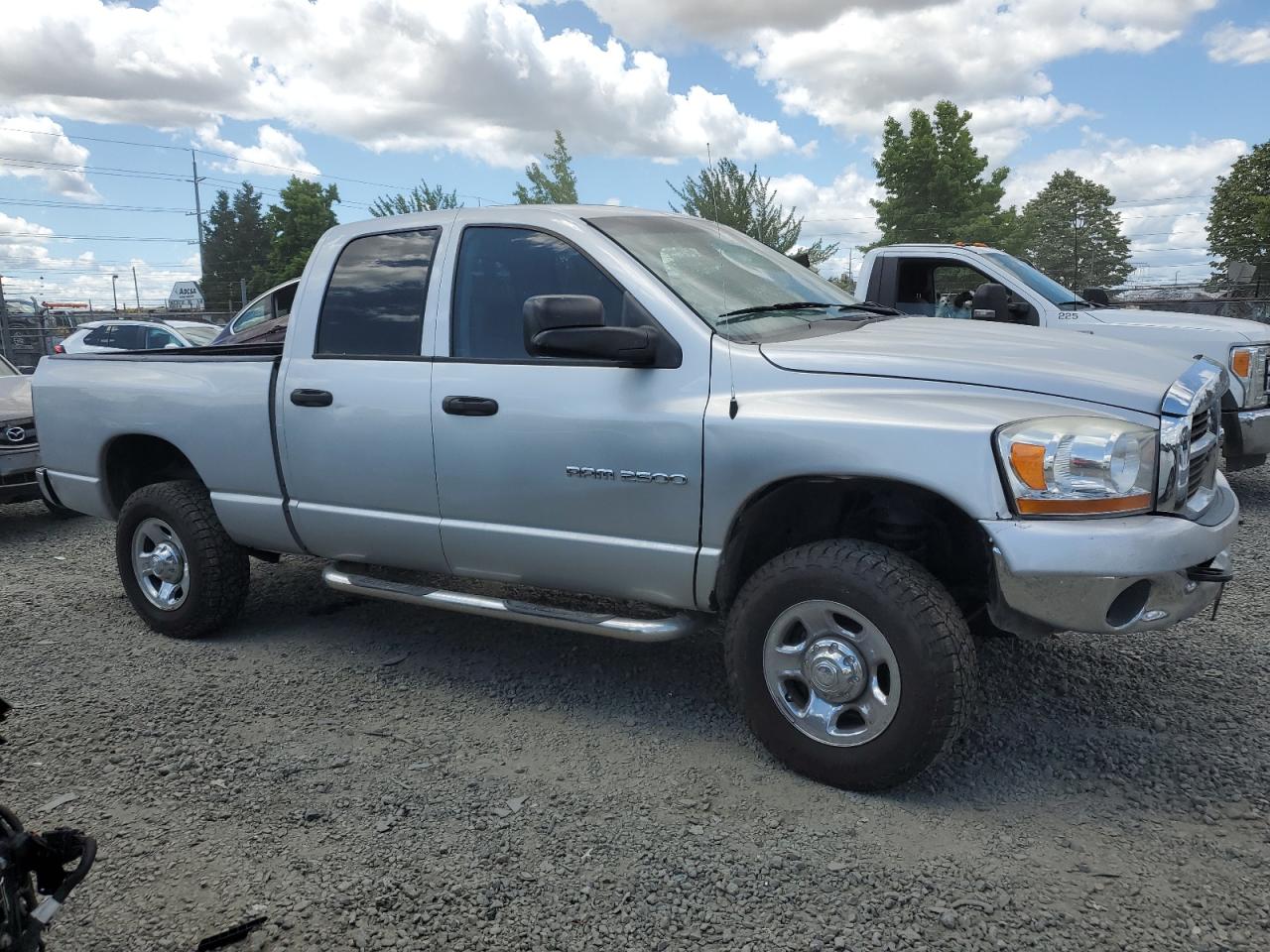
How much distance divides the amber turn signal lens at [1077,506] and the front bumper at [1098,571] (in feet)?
0.09

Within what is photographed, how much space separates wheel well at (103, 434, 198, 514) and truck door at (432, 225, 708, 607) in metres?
1.95

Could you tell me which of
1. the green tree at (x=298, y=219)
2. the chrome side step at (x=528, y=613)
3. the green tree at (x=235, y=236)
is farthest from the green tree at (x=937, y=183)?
the green tree at (x=235, y=236)

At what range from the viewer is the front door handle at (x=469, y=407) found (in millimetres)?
3770

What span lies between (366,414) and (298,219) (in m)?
52.6

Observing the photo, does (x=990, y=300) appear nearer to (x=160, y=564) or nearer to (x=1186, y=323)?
(x=1186, y=323)

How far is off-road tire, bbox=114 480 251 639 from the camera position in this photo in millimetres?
4723

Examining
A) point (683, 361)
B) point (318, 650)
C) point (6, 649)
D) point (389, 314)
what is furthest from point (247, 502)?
point (683, 361)

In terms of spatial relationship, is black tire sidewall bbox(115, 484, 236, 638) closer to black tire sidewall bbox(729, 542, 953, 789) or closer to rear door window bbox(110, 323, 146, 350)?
black tire sidewall bbox(729, 542, 953, 789)

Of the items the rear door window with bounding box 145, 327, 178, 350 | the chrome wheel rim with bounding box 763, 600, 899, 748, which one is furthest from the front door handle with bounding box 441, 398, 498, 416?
the rear door window with bounding box 145, 327, 178, 350

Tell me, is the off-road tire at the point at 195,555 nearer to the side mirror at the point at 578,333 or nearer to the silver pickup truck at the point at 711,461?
the silver pickup truck at the point at 711,461

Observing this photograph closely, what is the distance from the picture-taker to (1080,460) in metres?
2.82

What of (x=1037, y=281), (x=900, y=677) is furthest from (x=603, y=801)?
(x=1037, y=281)

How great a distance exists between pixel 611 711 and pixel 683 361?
143 cm

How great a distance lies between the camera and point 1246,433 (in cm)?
681
